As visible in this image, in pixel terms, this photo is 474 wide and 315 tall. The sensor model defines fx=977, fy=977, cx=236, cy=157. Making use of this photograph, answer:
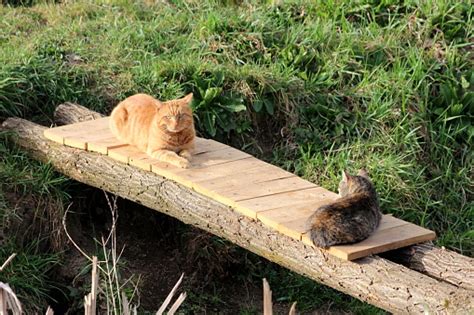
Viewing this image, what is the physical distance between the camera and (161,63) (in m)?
7.67

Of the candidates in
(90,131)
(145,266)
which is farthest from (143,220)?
(90,131)

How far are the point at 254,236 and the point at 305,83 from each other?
2478 millimetres

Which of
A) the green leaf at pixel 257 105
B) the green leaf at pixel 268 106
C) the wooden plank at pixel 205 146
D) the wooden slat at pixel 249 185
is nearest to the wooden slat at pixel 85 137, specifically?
the wooden slat at pixel 249 185

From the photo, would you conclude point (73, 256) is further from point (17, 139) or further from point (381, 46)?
point (381, 46)

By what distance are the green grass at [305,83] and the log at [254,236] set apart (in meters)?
0.25

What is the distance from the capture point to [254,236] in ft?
18.3

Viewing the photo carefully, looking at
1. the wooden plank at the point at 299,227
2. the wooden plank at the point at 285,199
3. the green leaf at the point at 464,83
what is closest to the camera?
the wooden plank at the point at 299,227

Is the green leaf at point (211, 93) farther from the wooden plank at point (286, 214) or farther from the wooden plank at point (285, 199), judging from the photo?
the wooden plank at point (286, 214)

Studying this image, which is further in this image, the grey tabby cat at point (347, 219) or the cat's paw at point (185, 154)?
the cat's paw at point (185, 154)

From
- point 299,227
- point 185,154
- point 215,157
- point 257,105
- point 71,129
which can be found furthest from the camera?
point 257,105

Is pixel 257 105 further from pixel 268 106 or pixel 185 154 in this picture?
pixel 185 154

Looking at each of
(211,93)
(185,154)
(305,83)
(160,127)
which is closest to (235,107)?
(211,93)

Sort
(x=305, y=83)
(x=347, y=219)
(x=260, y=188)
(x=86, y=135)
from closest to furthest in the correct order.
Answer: (x=347, y=219) < (x=260, y=188) < (x=86, y=135) < (x=305, y=83)

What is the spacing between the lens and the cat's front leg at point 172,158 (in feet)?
20.0
